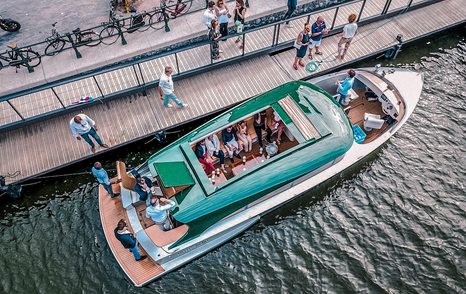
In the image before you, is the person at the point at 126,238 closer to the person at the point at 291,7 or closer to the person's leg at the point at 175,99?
the person's leg at the point at 175,99

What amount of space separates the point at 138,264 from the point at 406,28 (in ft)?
51.4

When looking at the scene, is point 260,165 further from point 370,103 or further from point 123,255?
point 370,103

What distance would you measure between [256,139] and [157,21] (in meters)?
7.90

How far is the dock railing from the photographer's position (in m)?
13.9

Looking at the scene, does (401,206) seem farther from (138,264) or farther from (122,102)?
(122,102)

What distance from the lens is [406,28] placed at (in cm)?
1744

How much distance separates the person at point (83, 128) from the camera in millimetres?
12188

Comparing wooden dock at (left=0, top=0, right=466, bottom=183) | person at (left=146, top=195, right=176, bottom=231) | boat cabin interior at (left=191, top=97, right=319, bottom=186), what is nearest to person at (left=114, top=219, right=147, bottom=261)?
person at (left=146, top=195, right=176, bottom=231)

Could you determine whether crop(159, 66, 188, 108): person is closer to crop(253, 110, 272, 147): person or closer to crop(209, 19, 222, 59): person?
crop(209, 19, 222, 59): person

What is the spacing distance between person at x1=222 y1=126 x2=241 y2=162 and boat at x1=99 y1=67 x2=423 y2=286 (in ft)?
0.77

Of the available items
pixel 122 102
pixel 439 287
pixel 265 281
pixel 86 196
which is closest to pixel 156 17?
pixel 122 102

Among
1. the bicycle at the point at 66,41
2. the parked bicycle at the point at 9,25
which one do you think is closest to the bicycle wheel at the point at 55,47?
the bicycle at the point at 66,41

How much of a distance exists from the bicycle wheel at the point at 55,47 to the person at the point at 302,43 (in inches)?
392

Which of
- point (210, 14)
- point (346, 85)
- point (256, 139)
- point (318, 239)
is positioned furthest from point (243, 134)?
point (210, 14)
